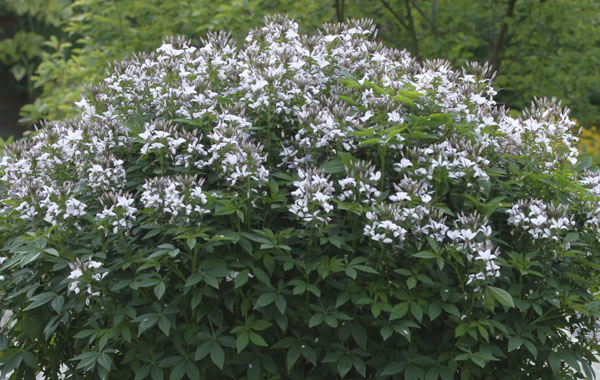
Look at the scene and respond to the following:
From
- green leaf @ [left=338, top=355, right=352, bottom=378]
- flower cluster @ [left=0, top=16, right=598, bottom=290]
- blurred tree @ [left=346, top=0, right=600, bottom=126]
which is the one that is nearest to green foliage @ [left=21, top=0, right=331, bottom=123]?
blurred tree @ [left=346, top=0, right=600, bottom=126]

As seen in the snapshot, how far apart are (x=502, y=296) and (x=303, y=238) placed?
0.68 metres

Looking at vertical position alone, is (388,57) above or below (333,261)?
above

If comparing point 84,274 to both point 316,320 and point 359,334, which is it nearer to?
point 316,320

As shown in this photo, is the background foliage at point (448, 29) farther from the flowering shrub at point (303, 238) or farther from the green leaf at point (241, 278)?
the green leaf at point (241, 278)

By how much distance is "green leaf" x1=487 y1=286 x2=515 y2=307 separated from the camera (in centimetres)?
217

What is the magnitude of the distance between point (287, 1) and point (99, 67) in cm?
188

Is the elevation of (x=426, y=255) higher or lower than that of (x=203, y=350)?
Answer: higher

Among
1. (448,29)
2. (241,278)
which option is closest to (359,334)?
(241,278)

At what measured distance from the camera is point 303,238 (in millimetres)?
2393

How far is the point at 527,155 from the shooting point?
2592mm

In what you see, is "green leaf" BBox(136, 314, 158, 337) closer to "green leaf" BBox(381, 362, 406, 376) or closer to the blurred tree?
"green leaf" BBox(381, 362, 406, 376)

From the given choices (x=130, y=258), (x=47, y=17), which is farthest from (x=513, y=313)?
(x=47, y=17)

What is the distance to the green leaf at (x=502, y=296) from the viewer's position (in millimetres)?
2172

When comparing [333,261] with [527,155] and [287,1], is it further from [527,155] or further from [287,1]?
[287,1]
